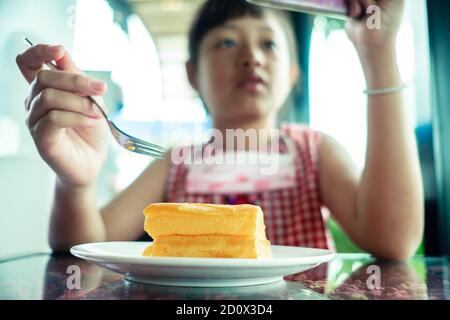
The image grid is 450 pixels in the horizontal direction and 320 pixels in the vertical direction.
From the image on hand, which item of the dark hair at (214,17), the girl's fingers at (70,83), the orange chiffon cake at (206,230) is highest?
the dark hair at (214,17)

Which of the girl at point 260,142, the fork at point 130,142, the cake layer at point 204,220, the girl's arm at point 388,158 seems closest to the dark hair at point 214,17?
the girl at point 260,142

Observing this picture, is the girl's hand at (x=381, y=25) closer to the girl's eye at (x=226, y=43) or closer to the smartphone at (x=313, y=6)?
the smartphone at (x=313, y=6)

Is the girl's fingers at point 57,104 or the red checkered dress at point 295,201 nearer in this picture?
the girl's fingers at point 57,104

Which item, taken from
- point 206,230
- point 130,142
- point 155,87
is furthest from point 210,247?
point 155,87

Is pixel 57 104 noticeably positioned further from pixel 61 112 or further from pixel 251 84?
pixel 251 84

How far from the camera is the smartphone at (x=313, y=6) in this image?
0.42 m

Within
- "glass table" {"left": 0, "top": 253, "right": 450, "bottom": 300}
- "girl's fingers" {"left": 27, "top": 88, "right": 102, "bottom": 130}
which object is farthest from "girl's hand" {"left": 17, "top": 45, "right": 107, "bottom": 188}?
"glass table" {"left": 0, "top": 253, "right": 450, "bottom": 300}

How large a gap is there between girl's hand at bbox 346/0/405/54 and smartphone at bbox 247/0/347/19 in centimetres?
2

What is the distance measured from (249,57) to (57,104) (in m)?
0.29

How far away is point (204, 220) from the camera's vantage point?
28cm

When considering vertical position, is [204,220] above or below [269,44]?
below

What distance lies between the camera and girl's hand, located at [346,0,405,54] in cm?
48

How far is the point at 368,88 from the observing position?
503mm
